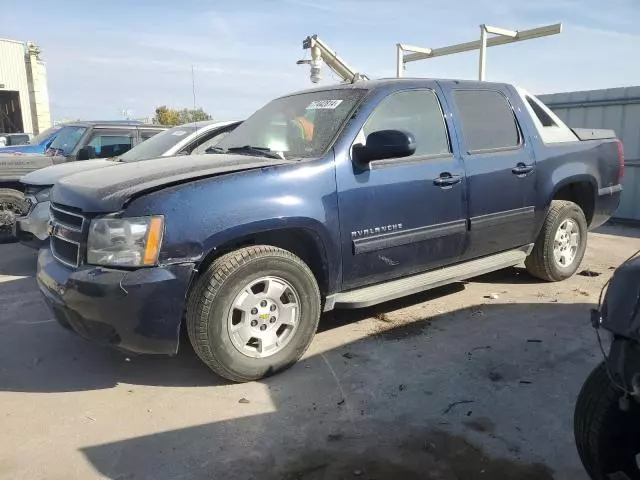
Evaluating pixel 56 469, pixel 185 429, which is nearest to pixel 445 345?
pixel 185 429

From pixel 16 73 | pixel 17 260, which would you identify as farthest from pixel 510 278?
pixel 16 73

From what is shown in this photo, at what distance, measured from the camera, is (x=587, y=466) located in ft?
7.29

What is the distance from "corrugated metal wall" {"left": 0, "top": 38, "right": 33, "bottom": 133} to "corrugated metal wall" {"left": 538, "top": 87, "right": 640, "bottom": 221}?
104 ft

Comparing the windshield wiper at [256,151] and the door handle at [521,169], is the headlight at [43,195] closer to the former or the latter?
the windshield wiper at [256,151]

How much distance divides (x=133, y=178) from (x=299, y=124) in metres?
1.34

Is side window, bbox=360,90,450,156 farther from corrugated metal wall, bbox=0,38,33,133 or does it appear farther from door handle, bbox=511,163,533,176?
corrugated metal wall, bbox=0,38,33,133

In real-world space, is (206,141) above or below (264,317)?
above

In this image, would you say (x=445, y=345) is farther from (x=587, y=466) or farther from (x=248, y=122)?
(x=248, y=122)

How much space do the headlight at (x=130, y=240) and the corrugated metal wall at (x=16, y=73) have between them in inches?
1339

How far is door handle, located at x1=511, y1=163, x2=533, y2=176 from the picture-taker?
471 cm

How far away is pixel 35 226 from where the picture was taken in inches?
233

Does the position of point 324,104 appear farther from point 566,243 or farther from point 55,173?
point 55,173

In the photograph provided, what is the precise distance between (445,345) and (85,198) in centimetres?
259

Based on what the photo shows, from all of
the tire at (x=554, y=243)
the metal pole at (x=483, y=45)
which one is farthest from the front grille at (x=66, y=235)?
the metal pole at (x=483, y=45)
